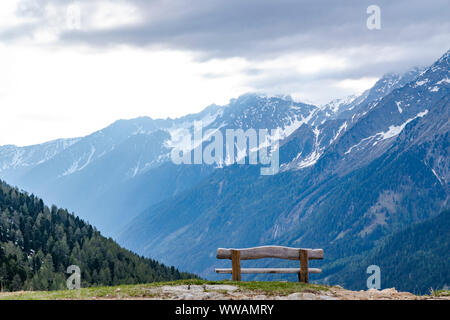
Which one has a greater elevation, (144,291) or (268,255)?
(268,255)

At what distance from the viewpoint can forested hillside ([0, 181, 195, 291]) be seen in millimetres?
146625

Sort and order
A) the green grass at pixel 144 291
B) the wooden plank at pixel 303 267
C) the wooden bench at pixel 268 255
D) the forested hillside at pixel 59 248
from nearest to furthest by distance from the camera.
A: 1. the green grass at pixel 144 291
2. the wooden bench at pixel 268 255
3. the wooden plank at pixel 303 267
4. the forested hillside at pixel 59 248

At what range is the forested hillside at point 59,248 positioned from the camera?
481ft

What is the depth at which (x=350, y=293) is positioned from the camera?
2942 centimetres

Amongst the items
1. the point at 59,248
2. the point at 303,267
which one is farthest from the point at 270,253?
the point at 59,248

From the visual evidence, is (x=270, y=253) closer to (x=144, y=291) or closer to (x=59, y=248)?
(x=144, y=291)

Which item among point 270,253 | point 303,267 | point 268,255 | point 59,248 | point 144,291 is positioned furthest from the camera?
point 59,248

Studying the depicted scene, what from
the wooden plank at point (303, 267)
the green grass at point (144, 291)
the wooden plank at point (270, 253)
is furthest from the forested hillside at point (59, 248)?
the green grass at point (144, 291)

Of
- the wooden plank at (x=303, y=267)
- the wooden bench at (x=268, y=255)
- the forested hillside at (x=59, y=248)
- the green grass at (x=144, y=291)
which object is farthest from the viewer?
the forested hillside at (x=59, y=248)

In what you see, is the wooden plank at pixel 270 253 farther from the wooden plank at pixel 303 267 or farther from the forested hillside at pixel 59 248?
the forested hillside at pixel 59 248

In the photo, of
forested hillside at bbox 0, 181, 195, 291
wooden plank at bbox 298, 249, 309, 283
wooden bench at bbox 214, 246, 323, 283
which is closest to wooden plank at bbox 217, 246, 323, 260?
wooden bench at bbox 214, 246, 323, 283

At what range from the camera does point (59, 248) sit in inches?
6467

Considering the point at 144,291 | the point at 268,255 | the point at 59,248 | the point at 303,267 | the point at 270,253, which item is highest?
the point at 270,253
